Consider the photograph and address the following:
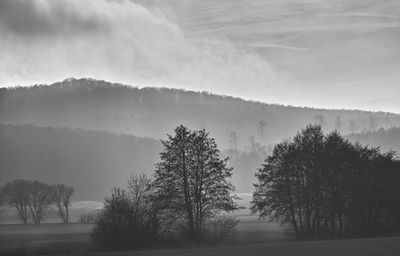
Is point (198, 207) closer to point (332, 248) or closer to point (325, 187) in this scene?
point (325, 187)

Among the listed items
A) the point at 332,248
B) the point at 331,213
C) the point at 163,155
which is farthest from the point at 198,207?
the point at 332,248

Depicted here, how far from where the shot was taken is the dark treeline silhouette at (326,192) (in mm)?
64438

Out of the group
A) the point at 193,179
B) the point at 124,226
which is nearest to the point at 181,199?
the point at 193,179

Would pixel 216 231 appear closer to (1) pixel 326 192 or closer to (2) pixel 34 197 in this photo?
(1) pixel 326 192

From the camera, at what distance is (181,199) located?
60.7 m

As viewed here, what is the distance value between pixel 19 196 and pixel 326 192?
7290 cm

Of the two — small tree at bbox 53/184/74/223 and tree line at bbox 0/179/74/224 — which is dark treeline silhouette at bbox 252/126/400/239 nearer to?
small tree at bbox 53/184/74/223

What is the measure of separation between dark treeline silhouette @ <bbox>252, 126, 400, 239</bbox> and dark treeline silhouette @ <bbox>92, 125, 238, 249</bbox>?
20.6 ft

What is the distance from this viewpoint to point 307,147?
67938 millimetres

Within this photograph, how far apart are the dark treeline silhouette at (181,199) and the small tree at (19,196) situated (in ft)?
200

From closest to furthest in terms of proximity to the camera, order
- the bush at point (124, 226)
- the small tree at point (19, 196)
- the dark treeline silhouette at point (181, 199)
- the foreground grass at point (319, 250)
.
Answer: the foreground grass at point (319, 250), the bush at point (124, 226), the dark treeline silhouette at point (181, 199), the small tree at point (19, 196)

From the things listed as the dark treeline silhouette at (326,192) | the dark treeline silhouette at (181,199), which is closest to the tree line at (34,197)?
the dark treeline silhouette at (181,199)

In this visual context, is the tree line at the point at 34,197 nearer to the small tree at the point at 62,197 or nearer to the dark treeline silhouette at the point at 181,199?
the small tree at the point at 62,197

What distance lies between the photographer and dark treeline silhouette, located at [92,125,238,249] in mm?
55375
